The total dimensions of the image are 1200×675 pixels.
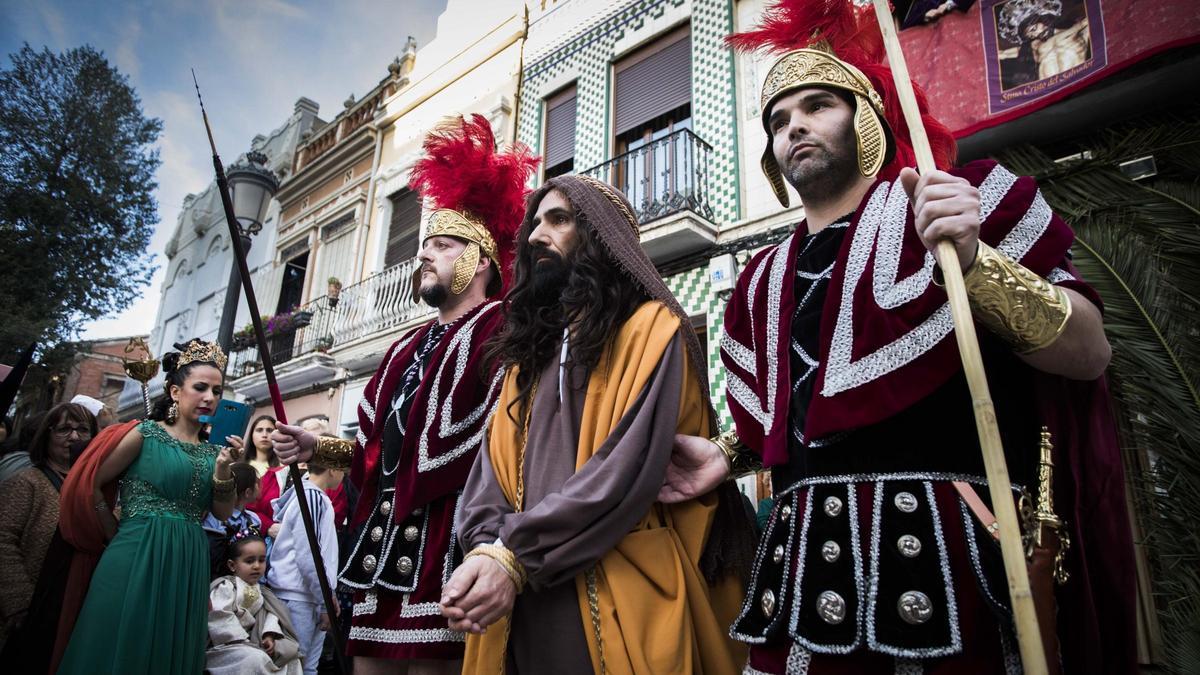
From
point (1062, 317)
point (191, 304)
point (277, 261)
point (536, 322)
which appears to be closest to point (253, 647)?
point (536, 322)

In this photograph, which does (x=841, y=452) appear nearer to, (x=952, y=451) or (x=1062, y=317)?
(x=952, y=451)

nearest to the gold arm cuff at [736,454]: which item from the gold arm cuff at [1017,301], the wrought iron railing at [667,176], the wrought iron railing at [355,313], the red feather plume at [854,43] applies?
the gold arm cuff at [1017,301]

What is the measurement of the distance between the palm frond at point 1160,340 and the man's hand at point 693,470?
286 centimetres

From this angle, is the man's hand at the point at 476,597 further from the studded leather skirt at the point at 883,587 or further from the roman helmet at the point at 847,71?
the roman helmet at the point at 847,71

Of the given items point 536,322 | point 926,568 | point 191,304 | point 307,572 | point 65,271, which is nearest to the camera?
point 926,568

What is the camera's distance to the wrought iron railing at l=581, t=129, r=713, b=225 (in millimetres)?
8227

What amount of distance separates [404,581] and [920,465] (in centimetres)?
168

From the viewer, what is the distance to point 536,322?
2217 millimetres

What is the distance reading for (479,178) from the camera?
344 cm

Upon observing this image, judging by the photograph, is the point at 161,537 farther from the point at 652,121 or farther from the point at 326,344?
the point at 326,344

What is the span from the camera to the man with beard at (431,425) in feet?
7.55

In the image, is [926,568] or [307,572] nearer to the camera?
[926,568]

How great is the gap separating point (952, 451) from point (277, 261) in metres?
16.7

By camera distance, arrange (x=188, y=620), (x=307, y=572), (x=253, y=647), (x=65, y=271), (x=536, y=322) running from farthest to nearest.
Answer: (x=65, y=271), (x=307, y=572), (x=253, y=647), (x=188, y=620), (x=536, y=322)
